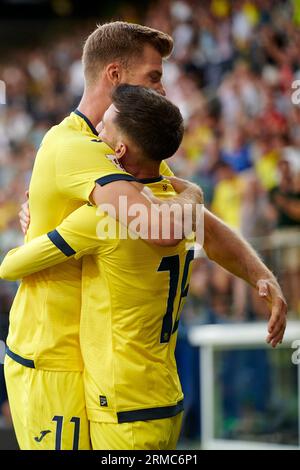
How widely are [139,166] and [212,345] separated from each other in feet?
15.8

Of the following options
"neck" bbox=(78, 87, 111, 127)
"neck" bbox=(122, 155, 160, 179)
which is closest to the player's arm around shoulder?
"neck" bbox=(122, 155, 160, 179)

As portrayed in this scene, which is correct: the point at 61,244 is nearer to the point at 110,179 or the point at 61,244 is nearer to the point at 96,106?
the point at 110,179

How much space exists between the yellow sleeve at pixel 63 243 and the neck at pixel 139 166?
0.18 metres

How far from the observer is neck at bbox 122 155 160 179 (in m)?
2.69

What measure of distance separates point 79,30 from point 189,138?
440cm

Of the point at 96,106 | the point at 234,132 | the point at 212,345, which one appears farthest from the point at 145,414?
the point at 234,132

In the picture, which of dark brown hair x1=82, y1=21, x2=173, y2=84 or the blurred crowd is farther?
the blurred crowd

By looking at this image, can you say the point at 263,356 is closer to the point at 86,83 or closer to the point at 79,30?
the point at 86,83

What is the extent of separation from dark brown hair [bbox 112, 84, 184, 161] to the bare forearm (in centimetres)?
51

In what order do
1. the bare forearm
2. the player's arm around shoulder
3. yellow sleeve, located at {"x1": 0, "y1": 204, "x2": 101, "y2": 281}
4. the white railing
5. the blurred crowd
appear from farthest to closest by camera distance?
the blurred crowd, the white railing, the bare forearm, yellow sleeve, located at {"x1": 0, "y1": 204, "x2": 101, "y2": 281}, the player's arm around shoulder

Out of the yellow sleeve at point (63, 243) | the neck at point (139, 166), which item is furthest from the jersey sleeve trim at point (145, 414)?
the neck at point (139, 166)

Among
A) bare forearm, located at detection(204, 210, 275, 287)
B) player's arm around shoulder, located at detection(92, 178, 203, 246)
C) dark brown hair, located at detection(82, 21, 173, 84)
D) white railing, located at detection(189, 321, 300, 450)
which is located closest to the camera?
player's arm around shoulder, located at detection(92, 178, 203, 246)

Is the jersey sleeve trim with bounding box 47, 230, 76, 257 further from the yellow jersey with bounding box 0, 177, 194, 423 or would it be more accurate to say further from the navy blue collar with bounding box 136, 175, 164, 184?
the navy blue collar with bounding box 136, 175, 164, 184

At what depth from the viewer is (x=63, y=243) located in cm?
265
